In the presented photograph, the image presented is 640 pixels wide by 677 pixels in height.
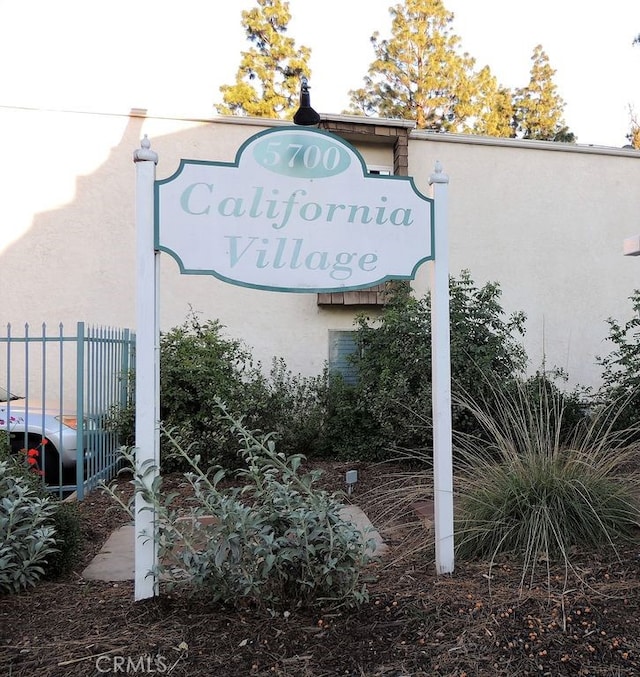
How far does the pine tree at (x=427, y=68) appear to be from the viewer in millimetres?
20969

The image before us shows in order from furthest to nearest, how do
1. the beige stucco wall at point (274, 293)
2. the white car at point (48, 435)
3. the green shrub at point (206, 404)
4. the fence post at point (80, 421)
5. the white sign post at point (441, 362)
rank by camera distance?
the beige stucco wall at point (274, 293), the green shrub at point (206, 404), the white car at point (48, 435), the fence post at point (80, 421), the white sign post at point (441, 362)

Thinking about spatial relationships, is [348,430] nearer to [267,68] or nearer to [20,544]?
[20,544]

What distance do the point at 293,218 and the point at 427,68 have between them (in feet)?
68.3

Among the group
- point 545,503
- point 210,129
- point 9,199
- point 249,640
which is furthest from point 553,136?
point 249,640

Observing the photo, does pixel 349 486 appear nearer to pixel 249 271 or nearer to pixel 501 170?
pixel 249 271

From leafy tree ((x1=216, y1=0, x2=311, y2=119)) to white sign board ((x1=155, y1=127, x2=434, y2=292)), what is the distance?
17103mm

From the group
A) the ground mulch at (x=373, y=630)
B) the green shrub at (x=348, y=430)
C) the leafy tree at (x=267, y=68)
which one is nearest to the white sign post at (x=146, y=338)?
the ground mulch at (x=373, y=630)

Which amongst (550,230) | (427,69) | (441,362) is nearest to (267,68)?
(427,69)

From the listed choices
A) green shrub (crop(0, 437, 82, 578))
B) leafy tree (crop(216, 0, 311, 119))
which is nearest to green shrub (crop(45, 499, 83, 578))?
green shrub (crop(0, 437, 82, 578))

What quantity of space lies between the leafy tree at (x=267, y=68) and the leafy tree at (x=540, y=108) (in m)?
9.05

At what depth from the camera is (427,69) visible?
2131 cm

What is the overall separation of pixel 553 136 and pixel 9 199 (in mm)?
21333

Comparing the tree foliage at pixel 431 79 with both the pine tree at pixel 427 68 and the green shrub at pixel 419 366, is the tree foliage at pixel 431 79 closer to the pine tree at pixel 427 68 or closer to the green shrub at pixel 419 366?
the pine tree at pixel 427 68

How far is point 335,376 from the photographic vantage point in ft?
26.8
